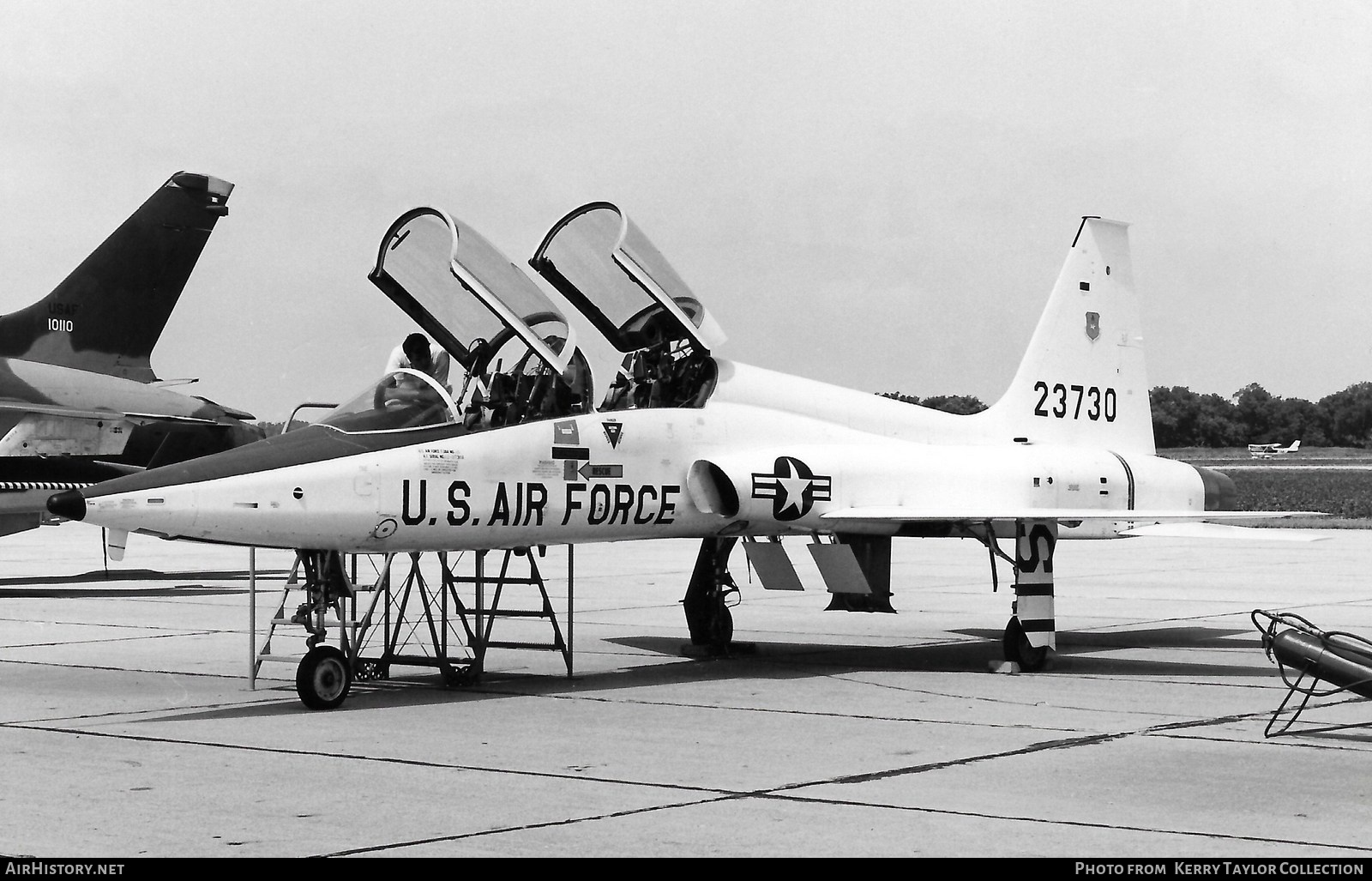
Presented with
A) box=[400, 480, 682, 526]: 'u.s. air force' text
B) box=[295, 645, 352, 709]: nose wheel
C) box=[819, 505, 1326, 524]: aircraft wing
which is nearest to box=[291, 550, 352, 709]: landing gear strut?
box=[295, 645, 352, 709]: nose wheel

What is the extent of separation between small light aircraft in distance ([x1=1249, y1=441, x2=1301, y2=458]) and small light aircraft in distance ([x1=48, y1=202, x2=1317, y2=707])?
11653 centimetres

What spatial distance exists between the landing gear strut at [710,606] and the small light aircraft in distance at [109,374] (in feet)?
37.3

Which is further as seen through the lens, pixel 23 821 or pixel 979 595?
pixel 979 595

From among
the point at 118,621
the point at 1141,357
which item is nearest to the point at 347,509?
the point at 118,621

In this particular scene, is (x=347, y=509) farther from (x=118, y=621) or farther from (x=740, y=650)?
(x=118, y=621)

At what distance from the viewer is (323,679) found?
9.59 metres

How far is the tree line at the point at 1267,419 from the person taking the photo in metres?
126

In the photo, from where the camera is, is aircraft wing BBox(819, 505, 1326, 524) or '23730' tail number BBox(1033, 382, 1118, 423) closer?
aircraft wing BBox(819, 505, 1326, 524)

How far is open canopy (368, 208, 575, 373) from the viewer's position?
10492 mm

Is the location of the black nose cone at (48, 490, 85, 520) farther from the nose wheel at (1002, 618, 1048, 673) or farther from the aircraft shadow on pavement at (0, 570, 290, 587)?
the aircraft shadow on pavement at (0, 570, 290, 587)
